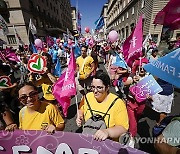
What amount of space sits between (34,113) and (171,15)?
91.1 inches

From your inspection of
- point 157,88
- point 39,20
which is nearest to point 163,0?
point 157,88

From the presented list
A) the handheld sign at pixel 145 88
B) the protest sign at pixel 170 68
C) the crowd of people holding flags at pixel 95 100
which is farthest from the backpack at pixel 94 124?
the handheld sign at pixel 145 88

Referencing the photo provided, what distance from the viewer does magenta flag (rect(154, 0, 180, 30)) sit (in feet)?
6.97

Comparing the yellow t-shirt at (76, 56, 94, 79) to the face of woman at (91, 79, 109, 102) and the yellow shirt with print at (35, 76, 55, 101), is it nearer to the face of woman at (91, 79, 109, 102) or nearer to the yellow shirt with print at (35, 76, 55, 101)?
the yellow shirt with print at (35, 76, 55, 101)

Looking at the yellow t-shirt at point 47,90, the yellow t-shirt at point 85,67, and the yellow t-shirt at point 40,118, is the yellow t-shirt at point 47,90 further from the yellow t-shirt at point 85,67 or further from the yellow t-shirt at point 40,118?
the yellow t-shirt at point 85,67

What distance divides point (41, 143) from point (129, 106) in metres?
1.80

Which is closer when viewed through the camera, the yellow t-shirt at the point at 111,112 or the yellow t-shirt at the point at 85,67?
the yellow t-shirt at the point at 111,112

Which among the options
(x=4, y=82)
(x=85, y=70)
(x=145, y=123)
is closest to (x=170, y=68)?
(x=145, y=123)

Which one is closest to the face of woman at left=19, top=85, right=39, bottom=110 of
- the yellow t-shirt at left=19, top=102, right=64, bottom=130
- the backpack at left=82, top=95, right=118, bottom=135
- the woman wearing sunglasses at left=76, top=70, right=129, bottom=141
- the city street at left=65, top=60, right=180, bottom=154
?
the yellow t-shirt at left=19, top=102, right=64, bottom=130

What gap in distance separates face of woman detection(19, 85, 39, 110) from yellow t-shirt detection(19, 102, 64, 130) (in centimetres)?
11

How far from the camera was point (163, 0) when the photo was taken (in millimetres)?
15672

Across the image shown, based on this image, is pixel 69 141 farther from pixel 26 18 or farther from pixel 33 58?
pixel 26 18

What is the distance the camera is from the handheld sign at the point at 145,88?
2645mm

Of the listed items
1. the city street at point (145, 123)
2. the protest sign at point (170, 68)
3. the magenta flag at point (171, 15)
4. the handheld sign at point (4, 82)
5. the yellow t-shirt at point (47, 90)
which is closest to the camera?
the protest sign at point (170, 68)
